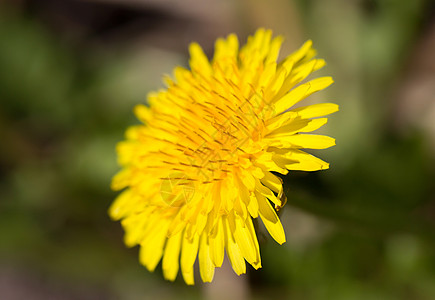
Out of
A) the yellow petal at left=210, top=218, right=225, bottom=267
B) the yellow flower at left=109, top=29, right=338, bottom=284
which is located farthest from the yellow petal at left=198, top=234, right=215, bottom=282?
the yellow petal at left=210, top=218, right=225, bottom=267

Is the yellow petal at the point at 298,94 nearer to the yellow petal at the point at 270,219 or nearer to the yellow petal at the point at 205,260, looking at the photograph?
the yellow petal at the point at 270,219

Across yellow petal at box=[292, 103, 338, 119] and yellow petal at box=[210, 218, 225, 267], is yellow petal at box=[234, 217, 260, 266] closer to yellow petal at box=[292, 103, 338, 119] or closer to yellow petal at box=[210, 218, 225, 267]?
yellow petal at box=[210, 218, 225, 267]

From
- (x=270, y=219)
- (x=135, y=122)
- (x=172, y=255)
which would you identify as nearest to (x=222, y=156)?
(x=270, y=219)

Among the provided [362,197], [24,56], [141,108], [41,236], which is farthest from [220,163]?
[24,56]

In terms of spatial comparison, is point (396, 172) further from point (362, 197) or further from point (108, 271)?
point (108, 271)

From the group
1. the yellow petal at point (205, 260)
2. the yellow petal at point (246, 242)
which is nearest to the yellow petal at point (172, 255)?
the yellow petal at point (205, 260)

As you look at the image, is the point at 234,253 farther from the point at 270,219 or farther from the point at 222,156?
the point at 222,156
